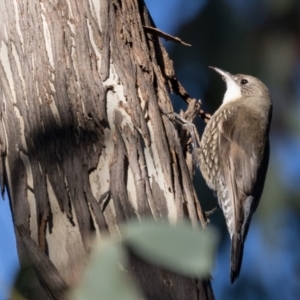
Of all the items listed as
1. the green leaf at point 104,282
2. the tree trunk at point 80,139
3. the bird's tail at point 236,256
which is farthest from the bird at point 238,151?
the green leaf at point 104,282

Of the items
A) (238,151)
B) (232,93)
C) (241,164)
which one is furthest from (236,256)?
(232,93)

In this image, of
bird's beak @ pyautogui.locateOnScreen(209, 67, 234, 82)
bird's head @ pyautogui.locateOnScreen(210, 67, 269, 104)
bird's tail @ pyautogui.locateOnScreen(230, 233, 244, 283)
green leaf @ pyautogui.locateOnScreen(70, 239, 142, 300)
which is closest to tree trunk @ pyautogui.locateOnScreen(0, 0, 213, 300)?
green leaf @ pyautogui.locateOnScreen(70, 239, 142, 300)

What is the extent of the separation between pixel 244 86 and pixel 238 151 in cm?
50

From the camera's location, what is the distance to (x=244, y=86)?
13.9 ft

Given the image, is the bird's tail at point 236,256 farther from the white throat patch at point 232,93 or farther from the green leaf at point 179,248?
the green leaf at point 179,248

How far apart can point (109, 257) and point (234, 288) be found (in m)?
2.63

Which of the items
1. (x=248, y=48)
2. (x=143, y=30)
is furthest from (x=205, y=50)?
(x=143, y=30)

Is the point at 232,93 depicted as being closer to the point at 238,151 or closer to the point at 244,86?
the point at 244,86

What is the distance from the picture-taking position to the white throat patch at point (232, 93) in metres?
4.24

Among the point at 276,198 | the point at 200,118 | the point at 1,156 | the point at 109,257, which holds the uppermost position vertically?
the point at 109,257

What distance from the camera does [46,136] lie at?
7.57 feet

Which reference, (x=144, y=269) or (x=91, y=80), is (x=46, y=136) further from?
(x=144, y=269)

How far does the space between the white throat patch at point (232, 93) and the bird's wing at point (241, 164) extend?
174mm

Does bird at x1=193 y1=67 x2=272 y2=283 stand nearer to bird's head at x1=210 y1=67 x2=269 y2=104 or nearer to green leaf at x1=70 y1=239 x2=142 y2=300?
bird's head at x1=210 y1=67 x2=269 y2=104
